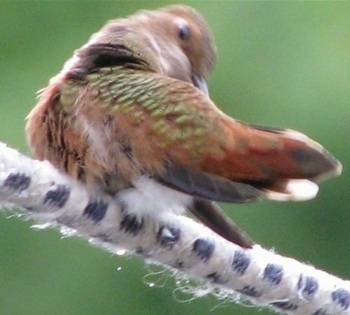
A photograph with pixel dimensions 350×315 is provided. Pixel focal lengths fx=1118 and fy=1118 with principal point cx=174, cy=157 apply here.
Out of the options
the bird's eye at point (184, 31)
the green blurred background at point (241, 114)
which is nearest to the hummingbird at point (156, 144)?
the bird's eye at point (184, 31)

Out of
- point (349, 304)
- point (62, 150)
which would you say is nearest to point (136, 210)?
point (62, 150)

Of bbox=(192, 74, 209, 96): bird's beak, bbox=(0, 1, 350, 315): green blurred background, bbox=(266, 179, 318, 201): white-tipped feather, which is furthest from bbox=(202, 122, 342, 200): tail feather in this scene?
bbox=(0, 1, 350, 315): green blurred background

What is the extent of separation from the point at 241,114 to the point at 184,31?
Result: 87 cm

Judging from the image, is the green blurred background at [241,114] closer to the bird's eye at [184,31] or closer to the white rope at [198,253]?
the bird's eye at [184,31]

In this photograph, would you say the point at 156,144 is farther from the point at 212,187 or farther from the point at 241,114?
the point at 241,114

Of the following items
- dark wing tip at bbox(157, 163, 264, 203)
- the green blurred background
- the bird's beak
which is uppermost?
dark wing tip at bbox(157, 163, 264, 203)

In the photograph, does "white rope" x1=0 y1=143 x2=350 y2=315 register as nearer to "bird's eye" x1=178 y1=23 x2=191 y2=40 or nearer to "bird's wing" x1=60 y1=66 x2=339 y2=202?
"bird's wing" x1=60 y1=66 x2=339 y2=202

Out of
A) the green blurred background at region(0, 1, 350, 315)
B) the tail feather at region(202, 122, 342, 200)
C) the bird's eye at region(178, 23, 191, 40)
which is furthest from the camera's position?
the green blurred background at region(0, 1, 350, 315)

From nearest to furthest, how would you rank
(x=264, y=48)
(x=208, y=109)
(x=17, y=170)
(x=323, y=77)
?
1. (x=17, y=170)
2. (x=208, y=109)
3. (x=323, y=77)
4. (x=264, y=48)

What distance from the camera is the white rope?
2.53 ft

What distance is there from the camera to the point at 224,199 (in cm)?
77

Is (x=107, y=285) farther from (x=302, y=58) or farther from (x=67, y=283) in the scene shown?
(x=302, y=58)

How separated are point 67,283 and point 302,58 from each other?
59 cm

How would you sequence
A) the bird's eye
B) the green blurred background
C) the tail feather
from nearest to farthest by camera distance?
the tail feather, the bird's eye, the green blurred background
